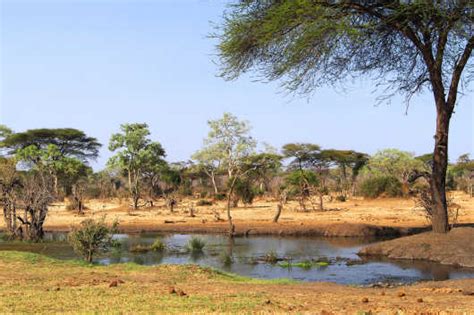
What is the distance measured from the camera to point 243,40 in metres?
17.7

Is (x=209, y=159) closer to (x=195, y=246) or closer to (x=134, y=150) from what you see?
(x=134, y=150)

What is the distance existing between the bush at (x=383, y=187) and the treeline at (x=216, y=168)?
7 centimetres

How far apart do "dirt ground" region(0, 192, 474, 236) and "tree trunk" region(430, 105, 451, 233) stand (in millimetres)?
5345

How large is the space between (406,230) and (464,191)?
2888 cm

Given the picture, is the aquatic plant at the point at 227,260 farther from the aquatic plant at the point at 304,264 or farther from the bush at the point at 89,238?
the bush at the point at 89,238

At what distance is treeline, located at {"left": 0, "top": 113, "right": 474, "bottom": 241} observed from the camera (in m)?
40.8

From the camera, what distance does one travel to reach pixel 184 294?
8.76 m

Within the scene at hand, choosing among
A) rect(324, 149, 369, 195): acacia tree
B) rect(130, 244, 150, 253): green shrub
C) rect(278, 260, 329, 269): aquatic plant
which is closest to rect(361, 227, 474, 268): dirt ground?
rect(278, 260, 329, 269): aquatic plant

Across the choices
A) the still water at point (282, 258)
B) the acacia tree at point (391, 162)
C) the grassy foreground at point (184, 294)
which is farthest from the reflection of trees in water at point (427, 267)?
the acacia tree at point (391, 162)

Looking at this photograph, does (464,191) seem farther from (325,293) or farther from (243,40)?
(325,293)

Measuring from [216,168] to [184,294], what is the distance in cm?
4998

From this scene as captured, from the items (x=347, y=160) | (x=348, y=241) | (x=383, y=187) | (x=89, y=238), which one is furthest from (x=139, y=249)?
(x=347, y=160)

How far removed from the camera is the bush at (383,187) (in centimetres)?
4306

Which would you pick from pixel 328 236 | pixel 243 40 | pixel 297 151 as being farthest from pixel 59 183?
pixel 243 40
